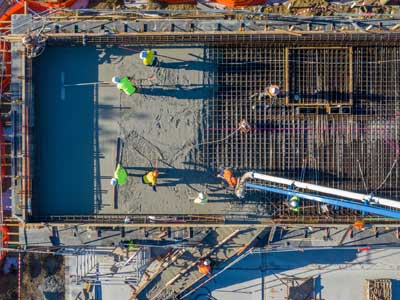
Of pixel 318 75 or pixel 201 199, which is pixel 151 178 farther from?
pixel 318 75

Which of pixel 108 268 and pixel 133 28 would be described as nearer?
pixel 133 28

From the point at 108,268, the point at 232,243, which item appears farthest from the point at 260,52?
the point at 108,268

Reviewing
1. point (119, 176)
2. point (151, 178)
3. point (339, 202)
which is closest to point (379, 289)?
point (339, 202)

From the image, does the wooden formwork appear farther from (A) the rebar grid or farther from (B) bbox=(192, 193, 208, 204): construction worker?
(B) bbox=(192, 193, 208, 204): construction worker

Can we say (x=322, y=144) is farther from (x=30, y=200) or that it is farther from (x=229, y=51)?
(x=30, y=200)

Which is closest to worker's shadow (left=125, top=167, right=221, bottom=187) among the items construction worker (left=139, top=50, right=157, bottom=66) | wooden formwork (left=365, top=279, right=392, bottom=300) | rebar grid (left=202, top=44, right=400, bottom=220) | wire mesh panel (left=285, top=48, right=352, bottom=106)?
rebar grid (left=202, top=44, right=400, bottom=220)

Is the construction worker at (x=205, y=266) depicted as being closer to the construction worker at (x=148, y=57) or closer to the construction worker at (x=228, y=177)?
the construction worker at (x=228, y=177)

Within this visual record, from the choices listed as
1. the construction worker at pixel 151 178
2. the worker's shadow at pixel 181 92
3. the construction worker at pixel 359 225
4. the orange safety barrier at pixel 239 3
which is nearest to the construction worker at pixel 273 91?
the worker's shadow at pixel 181 92
